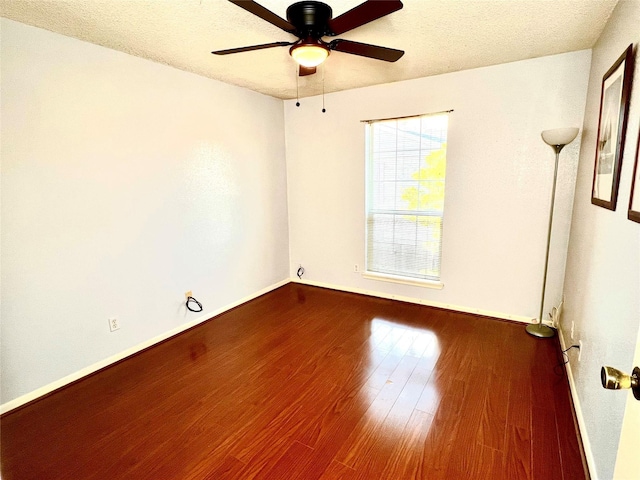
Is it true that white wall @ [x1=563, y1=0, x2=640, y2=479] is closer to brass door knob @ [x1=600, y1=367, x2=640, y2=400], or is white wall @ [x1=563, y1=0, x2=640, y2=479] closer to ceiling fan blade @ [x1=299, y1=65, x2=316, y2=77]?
brass door knob @ [x1=600, y1=367, x2=640, y2=400]

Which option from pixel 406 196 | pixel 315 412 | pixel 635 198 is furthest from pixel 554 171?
pixel 315 412

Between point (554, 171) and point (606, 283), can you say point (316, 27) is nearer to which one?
point (606, 283)

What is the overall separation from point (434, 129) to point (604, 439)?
2.83m

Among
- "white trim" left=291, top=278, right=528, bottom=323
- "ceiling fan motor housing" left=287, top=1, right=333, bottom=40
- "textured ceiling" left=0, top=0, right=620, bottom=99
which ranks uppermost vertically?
"textured ceiling" left=0, top=0, right=620, bottom=99

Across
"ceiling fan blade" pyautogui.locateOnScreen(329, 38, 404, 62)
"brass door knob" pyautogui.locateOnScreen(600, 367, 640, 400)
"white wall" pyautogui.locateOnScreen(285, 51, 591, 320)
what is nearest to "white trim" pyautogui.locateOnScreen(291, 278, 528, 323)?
"white wall" pyautogui.locateOnScreen(285, 51, 591, 320)

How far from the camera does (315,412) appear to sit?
2049 millimetres

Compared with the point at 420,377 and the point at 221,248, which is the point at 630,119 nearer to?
the point at 420,377

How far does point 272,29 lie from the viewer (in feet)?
7.19

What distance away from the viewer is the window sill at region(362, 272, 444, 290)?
3.60 m

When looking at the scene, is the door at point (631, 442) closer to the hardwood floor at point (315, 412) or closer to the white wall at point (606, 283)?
the white wall at point (606, 283)

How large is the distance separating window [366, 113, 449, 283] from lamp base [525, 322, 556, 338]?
37.8 inches

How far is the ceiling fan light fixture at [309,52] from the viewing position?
6.10ft

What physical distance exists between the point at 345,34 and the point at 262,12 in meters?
0.89

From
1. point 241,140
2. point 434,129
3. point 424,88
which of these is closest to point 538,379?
point 434,129
